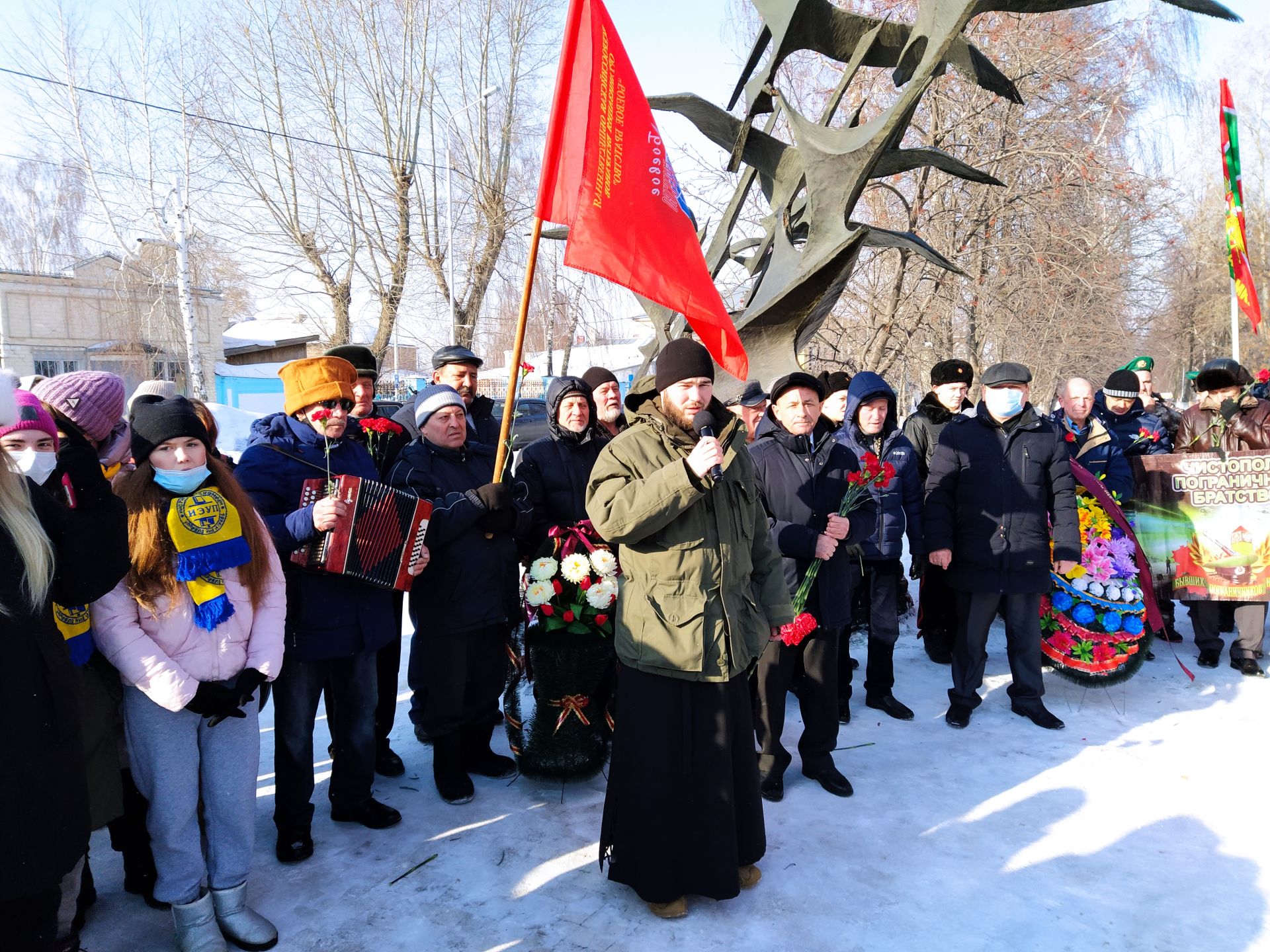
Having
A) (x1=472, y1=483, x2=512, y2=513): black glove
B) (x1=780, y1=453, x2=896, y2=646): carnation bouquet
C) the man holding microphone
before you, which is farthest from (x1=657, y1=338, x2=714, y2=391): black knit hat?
(x1=780, y1=453, x2=896, y2=646): carnation bouquet

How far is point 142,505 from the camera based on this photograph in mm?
2543

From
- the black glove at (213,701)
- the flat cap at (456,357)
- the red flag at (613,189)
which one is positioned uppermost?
the red flag at (613,189)

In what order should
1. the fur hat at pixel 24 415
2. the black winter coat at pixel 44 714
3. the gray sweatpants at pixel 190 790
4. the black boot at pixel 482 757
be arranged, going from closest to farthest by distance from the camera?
the black winter coat at pixel 44 714
the fur hat at pixel 24 415
the gray sweatpants at pixel 190 790
the black boot at pixel 482 757

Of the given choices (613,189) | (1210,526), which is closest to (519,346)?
(613,189)

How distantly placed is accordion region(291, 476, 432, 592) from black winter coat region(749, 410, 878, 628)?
154cm

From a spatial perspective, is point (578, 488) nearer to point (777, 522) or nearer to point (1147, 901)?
point (777, 522)

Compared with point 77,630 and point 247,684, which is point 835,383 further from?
point 77,630

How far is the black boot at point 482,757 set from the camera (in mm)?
Answer: 3996

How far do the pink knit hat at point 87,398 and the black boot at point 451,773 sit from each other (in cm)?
186

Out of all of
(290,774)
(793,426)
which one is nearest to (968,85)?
(793,426)

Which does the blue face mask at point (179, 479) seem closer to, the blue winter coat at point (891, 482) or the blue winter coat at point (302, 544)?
the blue winter coat at point (302, 544)

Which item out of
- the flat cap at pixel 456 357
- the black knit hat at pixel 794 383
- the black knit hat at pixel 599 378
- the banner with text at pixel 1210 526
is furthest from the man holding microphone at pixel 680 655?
the banner with text at pixel 1210 526

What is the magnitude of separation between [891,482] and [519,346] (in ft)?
9.08

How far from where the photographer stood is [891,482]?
16.2 feet
